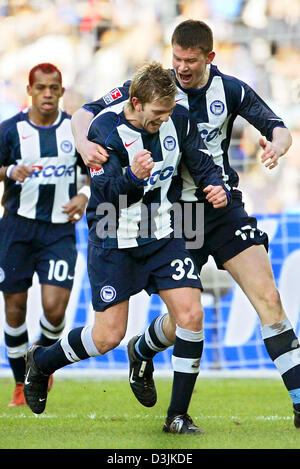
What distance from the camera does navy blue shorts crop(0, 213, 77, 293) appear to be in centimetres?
668

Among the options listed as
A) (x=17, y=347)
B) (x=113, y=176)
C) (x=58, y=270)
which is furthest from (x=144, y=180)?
(x=17, y=347)

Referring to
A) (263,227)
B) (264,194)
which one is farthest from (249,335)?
(264,194)

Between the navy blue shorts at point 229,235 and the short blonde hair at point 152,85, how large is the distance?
917 mm

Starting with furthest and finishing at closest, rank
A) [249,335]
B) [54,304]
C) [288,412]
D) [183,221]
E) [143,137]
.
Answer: [249,335] < [54,304] < [288,412] < [183,221] < [143,137]

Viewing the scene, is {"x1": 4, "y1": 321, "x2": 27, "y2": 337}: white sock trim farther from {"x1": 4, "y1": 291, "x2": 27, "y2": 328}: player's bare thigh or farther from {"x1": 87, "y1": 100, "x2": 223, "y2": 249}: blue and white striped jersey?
{"x1": 87, "y1": 100, "x2": 223, "y2": 249}: blue and white striped jersey

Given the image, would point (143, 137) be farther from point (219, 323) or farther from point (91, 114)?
point (219, 323)

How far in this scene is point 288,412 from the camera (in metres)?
5.99

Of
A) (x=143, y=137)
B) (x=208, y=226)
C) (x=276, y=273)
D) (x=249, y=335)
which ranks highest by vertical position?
(x=143, y=137)

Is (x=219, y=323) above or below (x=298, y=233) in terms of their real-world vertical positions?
below

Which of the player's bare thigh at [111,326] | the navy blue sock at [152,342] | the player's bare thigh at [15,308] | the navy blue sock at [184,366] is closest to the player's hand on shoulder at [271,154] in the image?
the navy blue sock at [184,366]

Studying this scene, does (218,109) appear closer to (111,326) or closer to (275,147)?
(275,147)

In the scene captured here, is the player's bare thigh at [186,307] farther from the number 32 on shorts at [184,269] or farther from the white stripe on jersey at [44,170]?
the white stripe on jersey at [44,170]

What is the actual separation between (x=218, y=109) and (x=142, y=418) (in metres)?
1.99

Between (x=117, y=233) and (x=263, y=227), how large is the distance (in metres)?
3.51
